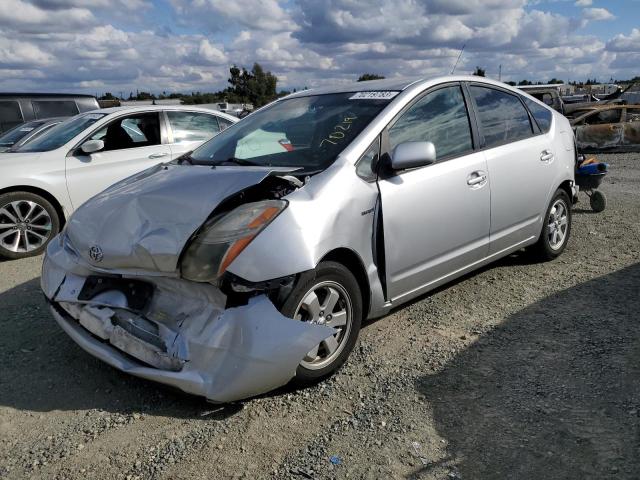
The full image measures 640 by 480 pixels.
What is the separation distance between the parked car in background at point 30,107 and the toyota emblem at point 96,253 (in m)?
10.7

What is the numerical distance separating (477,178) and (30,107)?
11.7 m

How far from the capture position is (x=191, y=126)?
7.46 metres

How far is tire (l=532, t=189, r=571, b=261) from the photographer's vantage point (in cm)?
514

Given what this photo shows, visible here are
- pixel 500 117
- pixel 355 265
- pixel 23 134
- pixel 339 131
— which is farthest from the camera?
pixel 23 134

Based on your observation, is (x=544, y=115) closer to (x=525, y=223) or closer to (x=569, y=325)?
(x=525, y=223)

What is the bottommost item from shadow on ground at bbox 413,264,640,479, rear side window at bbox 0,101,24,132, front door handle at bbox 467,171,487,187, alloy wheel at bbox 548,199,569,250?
shadow on ground at bbox 413,264,640,479

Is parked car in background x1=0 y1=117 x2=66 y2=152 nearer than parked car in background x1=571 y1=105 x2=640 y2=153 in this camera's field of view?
Yes

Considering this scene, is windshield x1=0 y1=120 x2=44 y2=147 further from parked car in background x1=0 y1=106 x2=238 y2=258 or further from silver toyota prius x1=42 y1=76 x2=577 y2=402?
silver toyota prius x1=42 y1=76 x2=577 y2=402

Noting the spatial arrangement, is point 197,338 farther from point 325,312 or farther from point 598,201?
point 598,201

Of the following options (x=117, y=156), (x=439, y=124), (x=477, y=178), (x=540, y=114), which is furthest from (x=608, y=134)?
(x=117, y=156)

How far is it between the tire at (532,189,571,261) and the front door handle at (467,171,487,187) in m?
1.25

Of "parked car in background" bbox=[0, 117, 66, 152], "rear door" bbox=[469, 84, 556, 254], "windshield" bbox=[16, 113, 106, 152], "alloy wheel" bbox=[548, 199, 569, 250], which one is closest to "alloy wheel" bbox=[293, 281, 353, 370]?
"rear door" bbox=[469, 84, 556, 254]

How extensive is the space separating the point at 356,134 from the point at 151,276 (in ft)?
5.03

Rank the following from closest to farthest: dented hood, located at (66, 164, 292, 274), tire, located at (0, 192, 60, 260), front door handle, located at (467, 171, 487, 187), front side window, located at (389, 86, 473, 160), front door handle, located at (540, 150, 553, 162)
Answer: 1. dented hood, located at (66, 164, 292, 274)
2. front side window, located at (389, 86, 473, 160)
3. front door handle, located at (467, 171, 487, 187)
4. front door handle, located at (540, 150, 553, 162)
5. tire, located at (0, 192, 60, 260)
